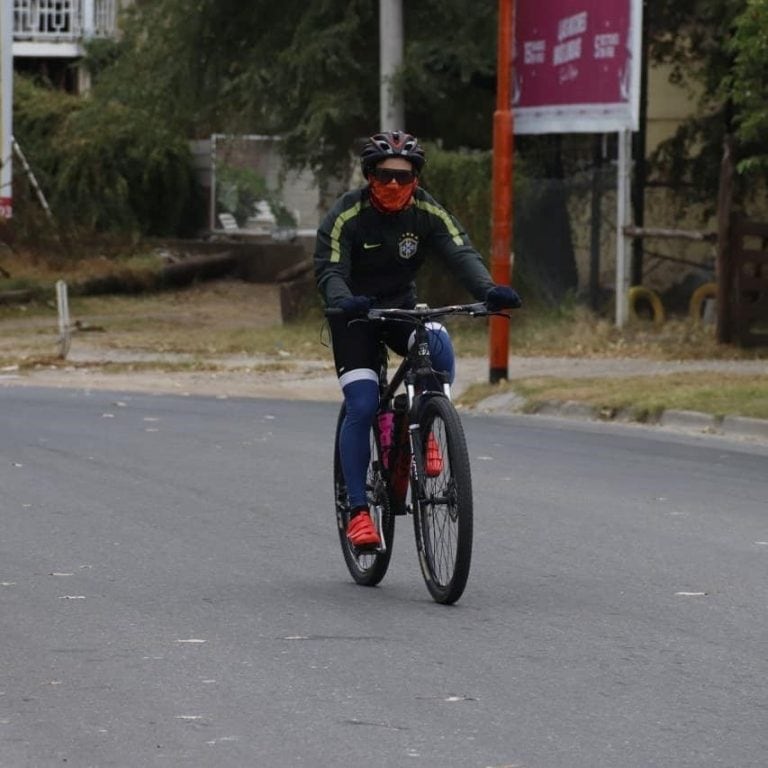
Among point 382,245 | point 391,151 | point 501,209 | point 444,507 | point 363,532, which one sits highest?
point 391,151

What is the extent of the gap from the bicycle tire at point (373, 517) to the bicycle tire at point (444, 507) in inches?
11.0

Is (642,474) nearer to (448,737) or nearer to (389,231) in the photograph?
(389,231)

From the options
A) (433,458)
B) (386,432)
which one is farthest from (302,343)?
(433,458)

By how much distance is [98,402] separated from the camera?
18.8 meters

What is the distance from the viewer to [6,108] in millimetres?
33688

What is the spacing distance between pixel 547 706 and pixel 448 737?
0.52m

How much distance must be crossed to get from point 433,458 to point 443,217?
0.94 meters

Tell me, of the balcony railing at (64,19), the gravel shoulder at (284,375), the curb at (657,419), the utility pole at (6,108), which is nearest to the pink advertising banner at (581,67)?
the gravel shoulder at (284,375)

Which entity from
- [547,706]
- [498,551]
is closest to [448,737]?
[547,706]

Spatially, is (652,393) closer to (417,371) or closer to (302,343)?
(302,343)

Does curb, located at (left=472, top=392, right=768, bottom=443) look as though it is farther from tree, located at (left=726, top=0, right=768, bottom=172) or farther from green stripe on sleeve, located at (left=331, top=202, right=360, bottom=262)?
green stripe on sleeve, located at (left=331, top=202, right=360, bottom=262)

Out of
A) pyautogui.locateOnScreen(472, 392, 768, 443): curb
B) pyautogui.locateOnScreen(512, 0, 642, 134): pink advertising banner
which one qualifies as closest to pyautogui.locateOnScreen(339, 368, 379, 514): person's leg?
pyautogui.locateOnScreen(472, 392, 768, 443): curb

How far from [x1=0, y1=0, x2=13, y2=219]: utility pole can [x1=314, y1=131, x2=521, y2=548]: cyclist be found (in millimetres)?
24764

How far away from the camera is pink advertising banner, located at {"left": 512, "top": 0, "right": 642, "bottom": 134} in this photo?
24.0 metres
